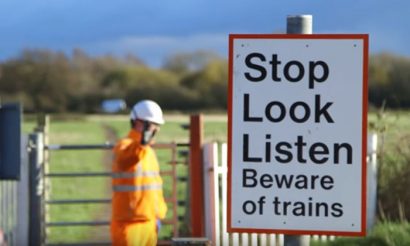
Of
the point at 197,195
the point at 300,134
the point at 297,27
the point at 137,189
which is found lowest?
the point at 197,195

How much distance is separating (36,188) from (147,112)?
564 cm

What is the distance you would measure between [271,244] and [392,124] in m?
3.52

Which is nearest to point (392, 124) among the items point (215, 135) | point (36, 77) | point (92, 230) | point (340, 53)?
point (215, 135)

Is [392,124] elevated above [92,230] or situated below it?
above

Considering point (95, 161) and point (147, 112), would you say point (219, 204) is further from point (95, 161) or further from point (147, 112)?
point (95, 161)

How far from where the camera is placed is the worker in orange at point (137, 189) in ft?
38.1

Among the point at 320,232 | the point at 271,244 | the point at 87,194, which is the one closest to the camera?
the point at 320,232

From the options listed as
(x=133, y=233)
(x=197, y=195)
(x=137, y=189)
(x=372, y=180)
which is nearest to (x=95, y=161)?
(x=197, y=195)

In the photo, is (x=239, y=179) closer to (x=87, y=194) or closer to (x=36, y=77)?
(x=87, y=194)

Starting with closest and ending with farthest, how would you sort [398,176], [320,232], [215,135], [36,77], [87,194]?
[320,232] < [398,176] < [215,135] < [87,194] < [36,77]

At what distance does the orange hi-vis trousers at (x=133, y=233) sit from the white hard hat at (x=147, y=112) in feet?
3.65

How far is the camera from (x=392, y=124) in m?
17.6

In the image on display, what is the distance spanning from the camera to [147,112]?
39.8 feet

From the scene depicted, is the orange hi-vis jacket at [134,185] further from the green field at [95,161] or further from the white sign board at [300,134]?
the white sign board at [300,134]
